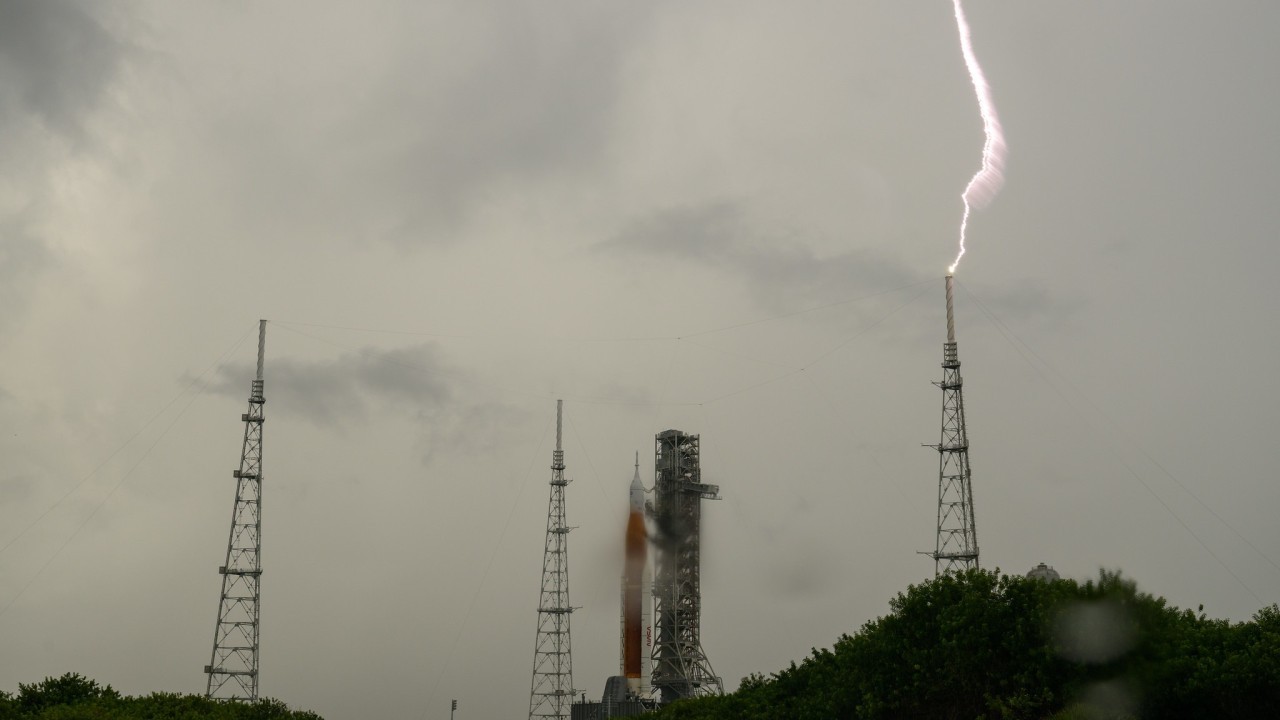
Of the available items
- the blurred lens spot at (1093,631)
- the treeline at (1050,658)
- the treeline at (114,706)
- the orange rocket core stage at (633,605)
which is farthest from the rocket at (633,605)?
the blurred lens spot at (1093,631)

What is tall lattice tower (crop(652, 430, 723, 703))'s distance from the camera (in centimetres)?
9662

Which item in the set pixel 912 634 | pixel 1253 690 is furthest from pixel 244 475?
pixel 1253 690

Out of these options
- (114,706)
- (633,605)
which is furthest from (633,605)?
(114,706)

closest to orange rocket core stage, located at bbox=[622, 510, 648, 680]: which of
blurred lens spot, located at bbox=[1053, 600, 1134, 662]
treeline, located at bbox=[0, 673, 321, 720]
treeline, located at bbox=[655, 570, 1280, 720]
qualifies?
treeline, located at bbox=[0, 673, 321, 720]

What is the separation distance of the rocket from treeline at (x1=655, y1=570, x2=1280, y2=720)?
4285cm

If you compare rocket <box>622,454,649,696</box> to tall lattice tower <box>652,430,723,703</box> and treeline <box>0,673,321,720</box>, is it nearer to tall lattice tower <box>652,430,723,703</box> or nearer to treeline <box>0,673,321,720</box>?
tall lattice tower <box>652,430,723,703</box>

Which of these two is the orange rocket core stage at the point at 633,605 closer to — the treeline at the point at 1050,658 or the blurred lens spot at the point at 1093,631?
the treeline at the point at 1050,658

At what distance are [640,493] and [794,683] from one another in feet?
130

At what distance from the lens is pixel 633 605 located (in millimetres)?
99312

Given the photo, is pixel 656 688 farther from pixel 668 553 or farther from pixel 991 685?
pixel 991 685

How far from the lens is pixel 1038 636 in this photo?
49406 millimetres

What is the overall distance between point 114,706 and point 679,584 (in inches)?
1743

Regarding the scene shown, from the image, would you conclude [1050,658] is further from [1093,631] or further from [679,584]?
[679,584]

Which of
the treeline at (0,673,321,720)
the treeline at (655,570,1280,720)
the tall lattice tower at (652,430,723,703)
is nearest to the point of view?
the treeline at (655,570,1280,720)
